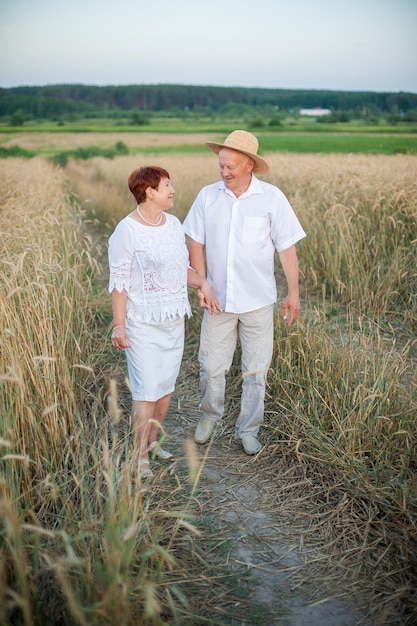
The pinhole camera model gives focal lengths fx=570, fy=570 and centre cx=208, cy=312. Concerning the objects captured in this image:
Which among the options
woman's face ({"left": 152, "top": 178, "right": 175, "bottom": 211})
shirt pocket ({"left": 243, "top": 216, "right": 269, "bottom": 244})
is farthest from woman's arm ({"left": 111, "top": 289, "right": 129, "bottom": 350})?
shirt pocket ({"left": 243, "top": 216, "right": 269, "bottom": 244})

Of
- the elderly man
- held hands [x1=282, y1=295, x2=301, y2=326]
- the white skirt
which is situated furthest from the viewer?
held hands [x1=282, y1=295, x2=301, y2=326]

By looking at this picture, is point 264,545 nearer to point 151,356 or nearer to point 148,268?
point 151,356

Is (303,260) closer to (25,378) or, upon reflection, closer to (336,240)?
(336,240)

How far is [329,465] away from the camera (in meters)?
3.24

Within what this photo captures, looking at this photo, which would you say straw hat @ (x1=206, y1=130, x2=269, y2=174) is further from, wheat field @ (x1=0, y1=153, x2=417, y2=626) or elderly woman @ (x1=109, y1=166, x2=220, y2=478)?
wheat field @ (x1=0, y1=153, x2=417, y2=626)

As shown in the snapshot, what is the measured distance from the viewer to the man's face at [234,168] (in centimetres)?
325

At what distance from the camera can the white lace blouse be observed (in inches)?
118

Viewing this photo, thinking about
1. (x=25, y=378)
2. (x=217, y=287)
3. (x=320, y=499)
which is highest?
(x=217, y=287)

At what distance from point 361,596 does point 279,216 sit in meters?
2.01

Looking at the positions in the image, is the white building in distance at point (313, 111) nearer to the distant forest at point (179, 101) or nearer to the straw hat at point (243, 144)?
the distant forest at point (179, 101)

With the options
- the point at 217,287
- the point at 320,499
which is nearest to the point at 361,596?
the point at 320,499

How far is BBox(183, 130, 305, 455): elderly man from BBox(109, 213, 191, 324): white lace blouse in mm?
368

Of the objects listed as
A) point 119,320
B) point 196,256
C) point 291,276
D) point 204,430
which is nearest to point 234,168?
point 196,256

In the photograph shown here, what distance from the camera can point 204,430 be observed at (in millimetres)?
3740
